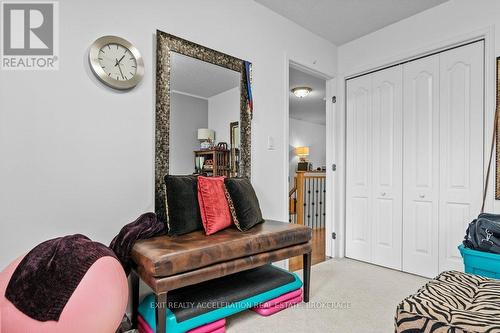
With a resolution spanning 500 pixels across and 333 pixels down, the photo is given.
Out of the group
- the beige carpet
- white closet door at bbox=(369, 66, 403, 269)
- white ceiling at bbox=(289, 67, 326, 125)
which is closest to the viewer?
the beige carpet

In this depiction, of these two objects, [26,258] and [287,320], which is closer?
[26,258]

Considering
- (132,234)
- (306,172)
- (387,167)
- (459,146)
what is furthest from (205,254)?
(306,172)

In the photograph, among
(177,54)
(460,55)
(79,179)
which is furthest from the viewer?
(460,55)

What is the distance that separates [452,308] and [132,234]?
1.72m

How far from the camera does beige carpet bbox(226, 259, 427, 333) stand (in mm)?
1889

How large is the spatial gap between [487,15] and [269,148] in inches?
87.4

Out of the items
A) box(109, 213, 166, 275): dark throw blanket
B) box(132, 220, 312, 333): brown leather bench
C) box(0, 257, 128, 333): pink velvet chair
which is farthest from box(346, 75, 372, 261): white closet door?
box(0, 257, 128, 333): pink velvet chair

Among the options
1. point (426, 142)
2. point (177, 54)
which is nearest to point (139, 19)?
point (177, 54)

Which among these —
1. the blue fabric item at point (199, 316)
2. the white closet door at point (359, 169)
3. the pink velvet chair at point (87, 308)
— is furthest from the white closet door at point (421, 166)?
the pink velvet chair at point (87, 308)

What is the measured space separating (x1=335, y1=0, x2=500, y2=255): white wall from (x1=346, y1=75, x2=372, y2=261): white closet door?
97 mm

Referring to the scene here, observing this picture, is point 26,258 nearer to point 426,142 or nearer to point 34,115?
point 34,115

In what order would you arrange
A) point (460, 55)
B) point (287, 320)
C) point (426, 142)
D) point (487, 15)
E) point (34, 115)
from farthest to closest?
point (426, 142) < point (460, 55) < point (487, 15) < point (287, 320) < point (34, 115)

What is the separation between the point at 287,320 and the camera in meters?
1.97

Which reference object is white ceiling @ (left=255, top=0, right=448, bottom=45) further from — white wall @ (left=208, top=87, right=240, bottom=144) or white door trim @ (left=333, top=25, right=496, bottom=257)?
white wall @ (left=208, top=87, right=240, bottom=144)
